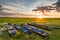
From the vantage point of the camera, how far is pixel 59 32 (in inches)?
66.0

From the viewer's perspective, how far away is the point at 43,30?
1.70 metres

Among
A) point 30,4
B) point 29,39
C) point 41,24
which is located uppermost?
point 30,4

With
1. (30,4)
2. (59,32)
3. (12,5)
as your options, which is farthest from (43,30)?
(12,5)

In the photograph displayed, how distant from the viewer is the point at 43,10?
5.84 feet

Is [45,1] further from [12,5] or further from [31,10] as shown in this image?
[12,5]

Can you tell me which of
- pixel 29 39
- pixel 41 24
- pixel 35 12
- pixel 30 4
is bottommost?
pixel 29 39

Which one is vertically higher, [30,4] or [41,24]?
[30,4]

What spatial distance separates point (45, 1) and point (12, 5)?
1.40ft

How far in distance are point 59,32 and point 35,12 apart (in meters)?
0.39

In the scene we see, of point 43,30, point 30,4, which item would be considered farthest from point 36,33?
point 30,4

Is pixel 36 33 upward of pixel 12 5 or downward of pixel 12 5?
downward

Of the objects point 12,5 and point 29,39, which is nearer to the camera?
point 29,39

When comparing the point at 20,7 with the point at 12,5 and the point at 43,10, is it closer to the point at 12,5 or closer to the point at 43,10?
the point at 12,5

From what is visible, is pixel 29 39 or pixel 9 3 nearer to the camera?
pixel 29 39
